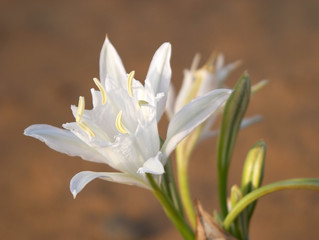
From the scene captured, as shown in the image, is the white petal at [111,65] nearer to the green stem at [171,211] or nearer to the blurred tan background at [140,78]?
the green stem at [171,211]

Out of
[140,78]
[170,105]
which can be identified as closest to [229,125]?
[170,105]

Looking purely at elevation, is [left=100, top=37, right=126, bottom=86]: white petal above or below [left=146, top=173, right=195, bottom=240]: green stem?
above

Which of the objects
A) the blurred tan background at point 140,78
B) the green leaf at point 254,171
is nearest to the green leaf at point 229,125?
the green leaf at point 254,171

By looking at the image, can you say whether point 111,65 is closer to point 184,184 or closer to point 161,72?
point 161,72

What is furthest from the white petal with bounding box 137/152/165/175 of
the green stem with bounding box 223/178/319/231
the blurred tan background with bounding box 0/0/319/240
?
the blurred tan background with bounding box 0/0/319/240

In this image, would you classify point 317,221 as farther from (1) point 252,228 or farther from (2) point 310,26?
(2) point 310,26

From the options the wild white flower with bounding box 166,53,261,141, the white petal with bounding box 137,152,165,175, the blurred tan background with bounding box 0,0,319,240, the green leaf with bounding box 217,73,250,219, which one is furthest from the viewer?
the blurred tan background with bounding box 0,0,319,240

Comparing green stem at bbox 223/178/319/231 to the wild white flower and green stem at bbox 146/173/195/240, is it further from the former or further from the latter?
the wild white flower
